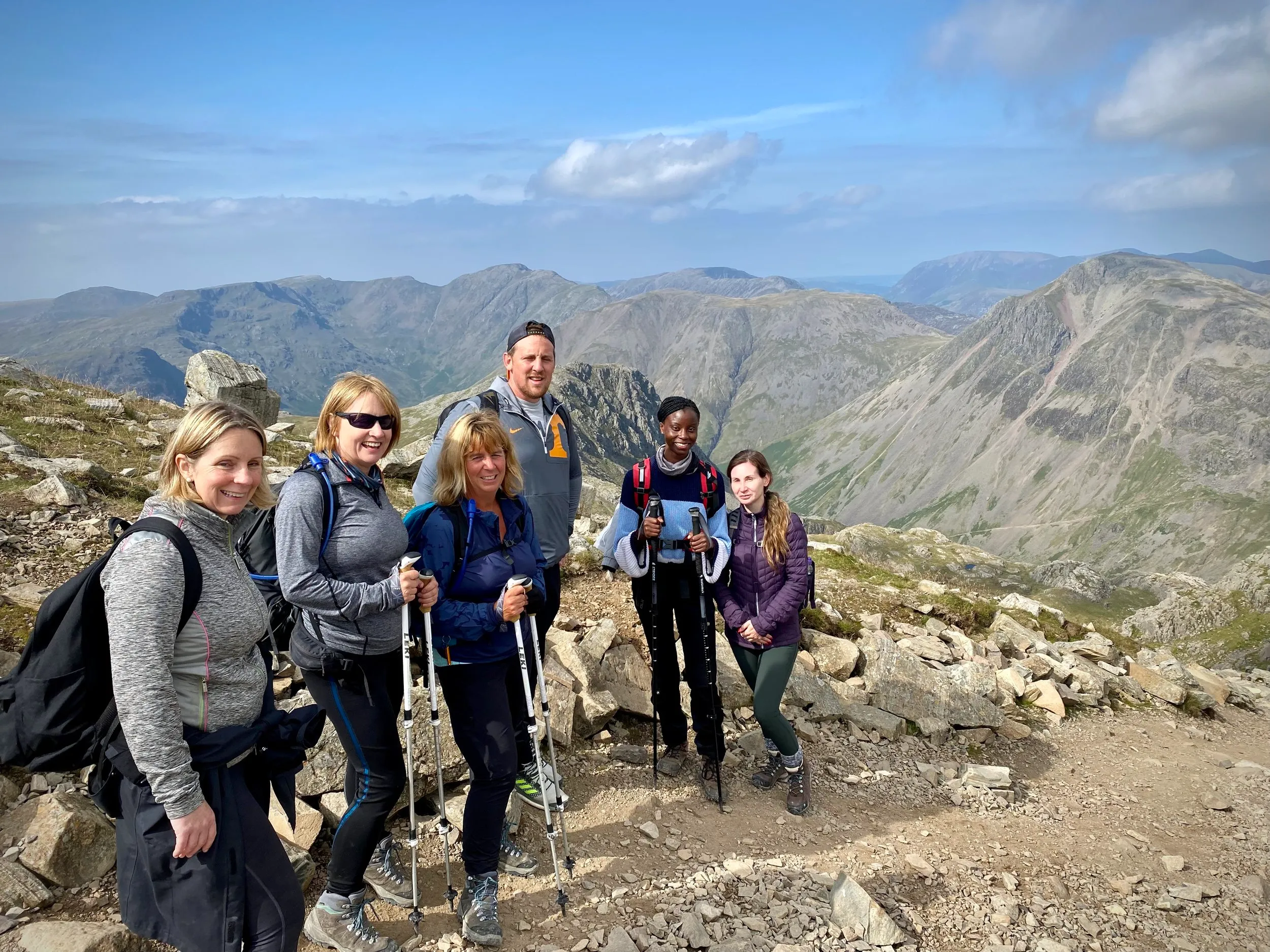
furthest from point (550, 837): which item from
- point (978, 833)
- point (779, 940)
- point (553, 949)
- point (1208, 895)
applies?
point (1208, 895)

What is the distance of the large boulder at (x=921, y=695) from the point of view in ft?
39.8

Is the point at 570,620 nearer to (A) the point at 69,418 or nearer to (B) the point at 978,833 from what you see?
(B) the point at 978,833

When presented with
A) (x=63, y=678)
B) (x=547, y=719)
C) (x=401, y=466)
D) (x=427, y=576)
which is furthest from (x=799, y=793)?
(x=401, y=466)

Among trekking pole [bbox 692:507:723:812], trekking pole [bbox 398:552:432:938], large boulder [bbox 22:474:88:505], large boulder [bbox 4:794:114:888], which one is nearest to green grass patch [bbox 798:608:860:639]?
trekking pole [bbox 692:507:723:812]

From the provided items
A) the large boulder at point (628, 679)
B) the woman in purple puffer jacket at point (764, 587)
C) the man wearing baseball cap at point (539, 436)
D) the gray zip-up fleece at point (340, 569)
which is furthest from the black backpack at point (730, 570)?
the gray zip-up fleece at point (340, 569)

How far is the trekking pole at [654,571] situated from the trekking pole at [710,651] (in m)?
0.45

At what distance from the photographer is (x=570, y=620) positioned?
12508mm

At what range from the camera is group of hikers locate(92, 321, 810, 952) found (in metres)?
3.86

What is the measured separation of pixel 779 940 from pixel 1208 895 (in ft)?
18.4

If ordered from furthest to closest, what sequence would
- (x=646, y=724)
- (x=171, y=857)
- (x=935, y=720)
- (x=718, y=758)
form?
(x=935, y=720) → (x=646, y=724) → (x=718, y=758) → (x=171, y=857)

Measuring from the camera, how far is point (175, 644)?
12.5ft

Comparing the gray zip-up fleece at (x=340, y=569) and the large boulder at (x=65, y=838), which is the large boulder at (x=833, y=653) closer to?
the gray zip-up fleece at (x=340, y=569)

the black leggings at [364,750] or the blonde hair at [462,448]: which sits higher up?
the blonde hair at [462,448]

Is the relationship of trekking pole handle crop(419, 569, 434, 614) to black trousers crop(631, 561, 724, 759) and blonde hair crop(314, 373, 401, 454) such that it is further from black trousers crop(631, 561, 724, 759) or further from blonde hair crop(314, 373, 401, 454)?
black trousers crop(631, 561, 724, 759)
